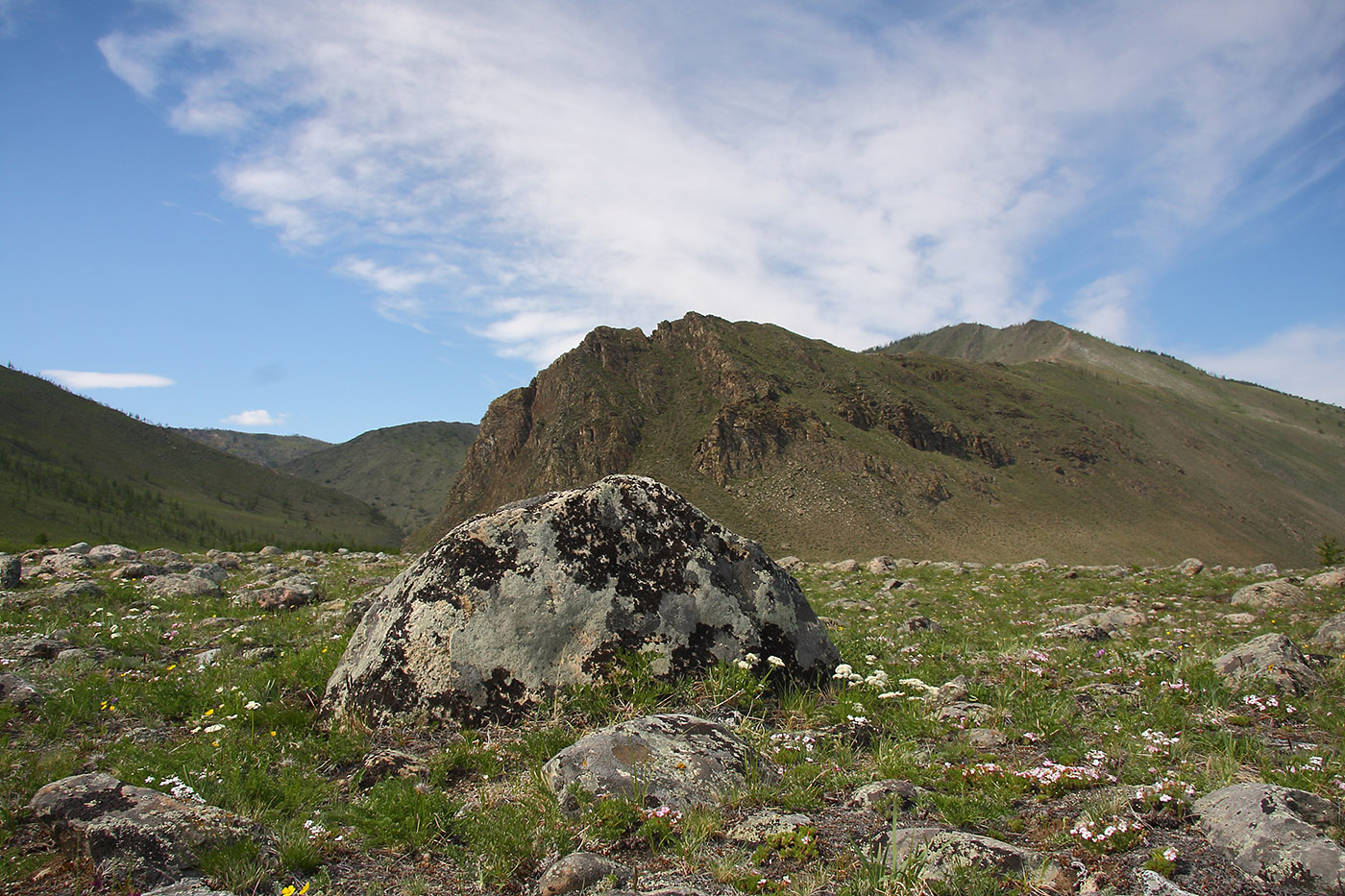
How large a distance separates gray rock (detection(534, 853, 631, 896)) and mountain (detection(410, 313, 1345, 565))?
7045cm

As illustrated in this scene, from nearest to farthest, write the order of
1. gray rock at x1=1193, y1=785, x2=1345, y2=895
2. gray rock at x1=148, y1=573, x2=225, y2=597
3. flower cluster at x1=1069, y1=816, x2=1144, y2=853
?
gray rock at x1=1193, y1=785, x2=1345, y2=895 → flower cluster at x1=1069, y1=816, x2=1144, y2=853 → gray rock at x1=148, y1=573, x2=225, y2=597

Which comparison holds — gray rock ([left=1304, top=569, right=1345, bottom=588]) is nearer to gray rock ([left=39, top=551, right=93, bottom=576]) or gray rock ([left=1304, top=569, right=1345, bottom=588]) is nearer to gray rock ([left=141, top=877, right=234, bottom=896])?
gray rock ([left=141, top=877, right=234, bottom=896])

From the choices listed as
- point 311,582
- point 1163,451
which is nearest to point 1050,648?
point 311,582

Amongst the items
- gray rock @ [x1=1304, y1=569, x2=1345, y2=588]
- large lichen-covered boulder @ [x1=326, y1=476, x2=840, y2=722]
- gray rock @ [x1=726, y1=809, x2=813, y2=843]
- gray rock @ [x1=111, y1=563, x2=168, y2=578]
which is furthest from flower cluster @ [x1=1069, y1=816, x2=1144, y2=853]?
gray rock @ [x1=111, y1=563, x2=168, y2=578]

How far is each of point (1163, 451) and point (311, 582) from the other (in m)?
151

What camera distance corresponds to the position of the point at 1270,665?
22.9ft

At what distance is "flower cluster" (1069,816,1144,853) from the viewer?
346 cm

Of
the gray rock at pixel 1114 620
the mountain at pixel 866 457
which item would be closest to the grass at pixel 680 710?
the gray rock at pixel 1114 620

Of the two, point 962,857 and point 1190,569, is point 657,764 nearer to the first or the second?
point 962,857

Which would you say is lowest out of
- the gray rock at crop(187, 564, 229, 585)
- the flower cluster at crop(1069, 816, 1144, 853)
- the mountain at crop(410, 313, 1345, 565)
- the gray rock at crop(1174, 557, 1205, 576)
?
the flower cluster at crop(1069, 816, 1144, 853)

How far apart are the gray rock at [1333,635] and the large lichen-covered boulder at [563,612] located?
26.1 feet

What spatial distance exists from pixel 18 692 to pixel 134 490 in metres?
127

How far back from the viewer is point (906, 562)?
29.3 m

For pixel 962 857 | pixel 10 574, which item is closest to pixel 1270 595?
pixel 962 857
